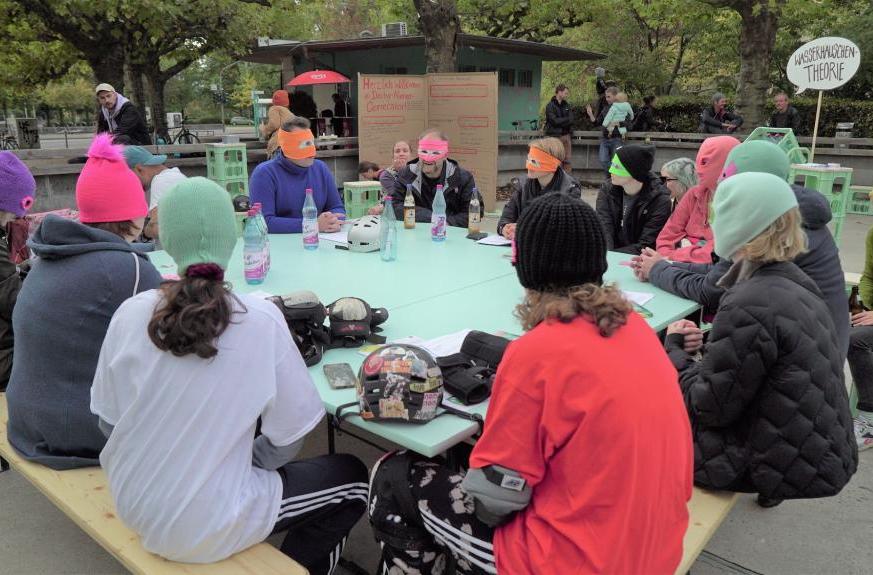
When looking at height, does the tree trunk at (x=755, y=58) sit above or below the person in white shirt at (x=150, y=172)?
above

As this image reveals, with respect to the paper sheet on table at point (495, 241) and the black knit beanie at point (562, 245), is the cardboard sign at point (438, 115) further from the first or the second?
the black knit beanie at point (562, 245)

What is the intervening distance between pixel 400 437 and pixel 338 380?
426 millimetres

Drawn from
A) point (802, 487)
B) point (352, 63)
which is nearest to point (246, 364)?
point (802, 487)

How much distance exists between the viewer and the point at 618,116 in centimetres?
1387

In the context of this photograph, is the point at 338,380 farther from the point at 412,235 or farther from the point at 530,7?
the point at 530,7

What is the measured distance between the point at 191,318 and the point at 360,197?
16.9 feet

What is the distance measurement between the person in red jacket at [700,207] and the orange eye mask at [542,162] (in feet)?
3.03

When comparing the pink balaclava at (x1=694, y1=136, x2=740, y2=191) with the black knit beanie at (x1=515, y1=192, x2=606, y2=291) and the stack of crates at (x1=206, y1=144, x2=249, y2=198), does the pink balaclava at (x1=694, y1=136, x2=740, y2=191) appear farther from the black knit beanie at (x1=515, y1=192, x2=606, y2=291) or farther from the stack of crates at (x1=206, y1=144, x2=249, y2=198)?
the stack of crates at (x1=206, y1=144, x2=249, y2=198)

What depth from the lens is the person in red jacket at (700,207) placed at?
4039 mm

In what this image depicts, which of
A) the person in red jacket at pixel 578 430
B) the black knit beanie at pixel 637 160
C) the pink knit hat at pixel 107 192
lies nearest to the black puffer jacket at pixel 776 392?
the person in red jacket at pixel 578 430

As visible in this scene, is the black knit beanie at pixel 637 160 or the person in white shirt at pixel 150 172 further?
the person in white shirt at pixel 150 172

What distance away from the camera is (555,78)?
26203mm

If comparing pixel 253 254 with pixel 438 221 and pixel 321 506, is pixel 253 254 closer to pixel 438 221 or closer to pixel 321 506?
pixel 438 221

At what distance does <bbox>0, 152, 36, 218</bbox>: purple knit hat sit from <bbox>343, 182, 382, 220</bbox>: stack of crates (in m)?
3.41
